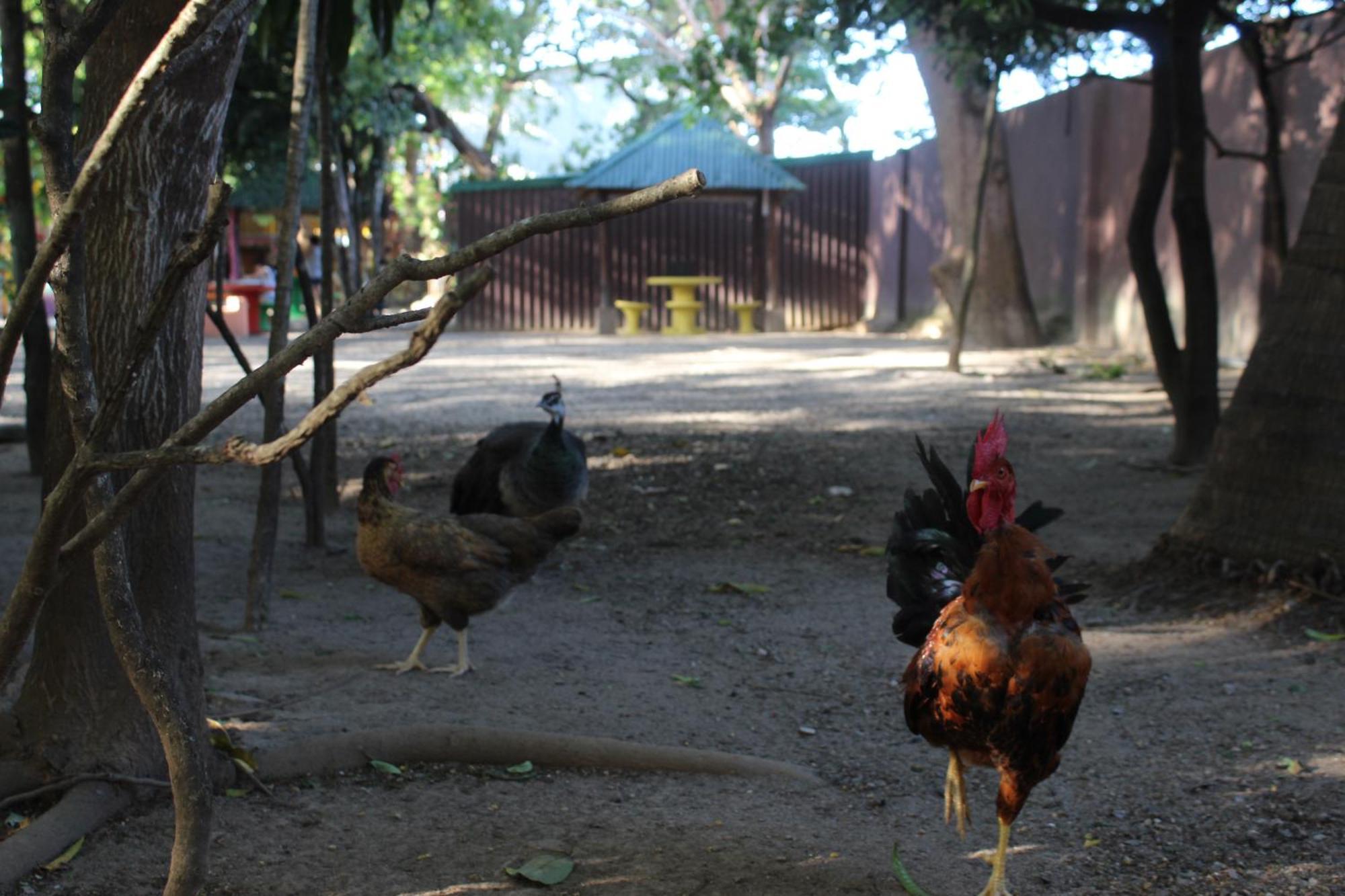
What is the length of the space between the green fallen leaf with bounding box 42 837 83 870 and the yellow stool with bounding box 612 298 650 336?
22.4m

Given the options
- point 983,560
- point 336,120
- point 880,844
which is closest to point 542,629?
point 880,844

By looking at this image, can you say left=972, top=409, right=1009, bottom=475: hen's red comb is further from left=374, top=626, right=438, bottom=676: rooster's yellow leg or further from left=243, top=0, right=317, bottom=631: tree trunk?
left=243, top=0, right=317, bottom=631: tree trunk

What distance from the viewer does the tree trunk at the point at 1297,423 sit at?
5.65 metres

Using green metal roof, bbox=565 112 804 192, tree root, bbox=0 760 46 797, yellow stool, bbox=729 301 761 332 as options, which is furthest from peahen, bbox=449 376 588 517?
yellow stool, bbox=729 301 761 332

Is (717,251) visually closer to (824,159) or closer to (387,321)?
(824,159)

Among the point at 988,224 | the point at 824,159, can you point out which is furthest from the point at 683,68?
the point at 988,224

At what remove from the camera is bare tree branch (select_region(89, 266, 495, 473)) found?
1.57 m

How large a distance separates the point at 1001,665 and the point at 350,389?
85.9 inches

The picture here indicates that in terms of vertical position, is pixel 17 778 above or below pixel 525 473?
below

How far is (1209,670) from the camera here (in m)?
5.18

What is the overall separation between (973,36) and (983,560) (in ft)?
26.5

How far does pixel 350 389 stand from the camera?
162cm

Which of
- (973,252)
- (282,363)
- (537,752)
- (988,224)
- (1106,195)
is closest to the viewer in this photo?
(282,363)

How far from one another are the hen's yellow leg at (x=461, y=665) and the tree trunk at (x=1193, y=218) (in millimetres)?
5314
